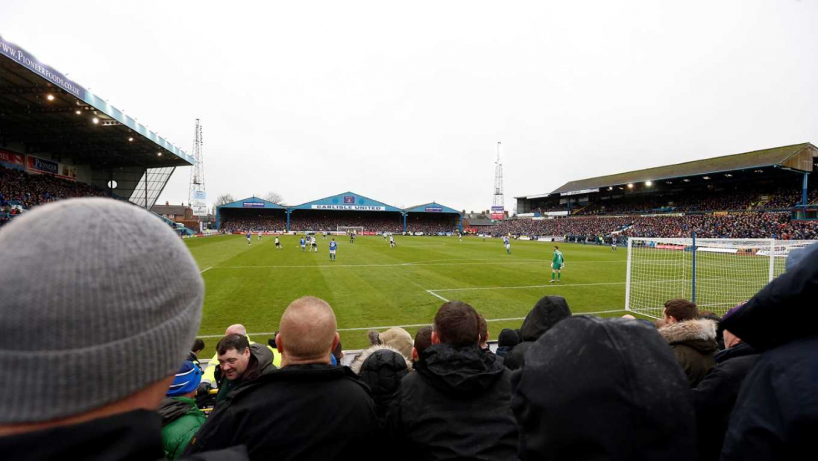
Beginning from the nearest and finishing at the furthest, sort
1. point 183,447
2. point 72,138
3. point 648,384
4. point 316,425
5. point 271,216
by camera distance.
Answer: point 648,384 → point 316,425 → point 183,447 → point 72,138 → point 271,216

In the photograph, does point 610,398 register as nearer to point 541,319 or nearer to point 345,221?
point 541,319

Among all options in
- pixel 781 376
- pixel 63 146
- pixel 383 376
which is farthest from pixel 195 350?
pixel 63 146

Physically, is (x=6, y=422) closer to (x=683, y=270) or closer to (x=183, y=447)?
(x=183, y=447)

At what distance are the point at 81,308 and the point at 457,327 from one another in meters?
2.25

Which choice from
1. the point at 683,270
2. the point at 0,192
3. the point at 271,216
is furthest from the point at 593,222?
the point at 0,192

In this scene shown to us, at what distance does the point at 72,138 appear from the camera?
3553 centimetres

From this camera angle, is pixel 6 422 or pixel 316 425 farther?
pixel 316 425

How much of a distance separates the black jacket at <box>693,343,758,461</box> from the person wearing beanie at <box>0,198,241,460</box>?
253 centimetres

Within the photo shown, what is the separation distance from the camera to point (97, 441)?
2.48 ft

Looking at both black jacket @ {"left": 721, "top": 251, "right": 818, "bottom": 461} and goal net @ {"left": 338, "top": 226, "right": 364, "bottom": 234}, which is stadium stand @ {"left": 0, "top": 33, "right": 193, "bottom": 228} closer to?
black jacket @ {"left": 721, "top": 251, "right": 818, "bottom": 461}

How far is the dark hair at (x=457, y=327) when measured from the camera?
2648mm

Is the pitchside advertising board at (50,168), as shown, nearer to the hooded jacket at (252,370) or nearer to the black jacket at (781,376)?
the hooded jacket at (252,370)

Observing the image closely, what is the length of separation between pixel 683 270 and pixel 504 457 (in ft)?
81.4

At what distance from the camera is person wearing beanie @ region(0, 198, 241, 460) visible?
0.72 m
